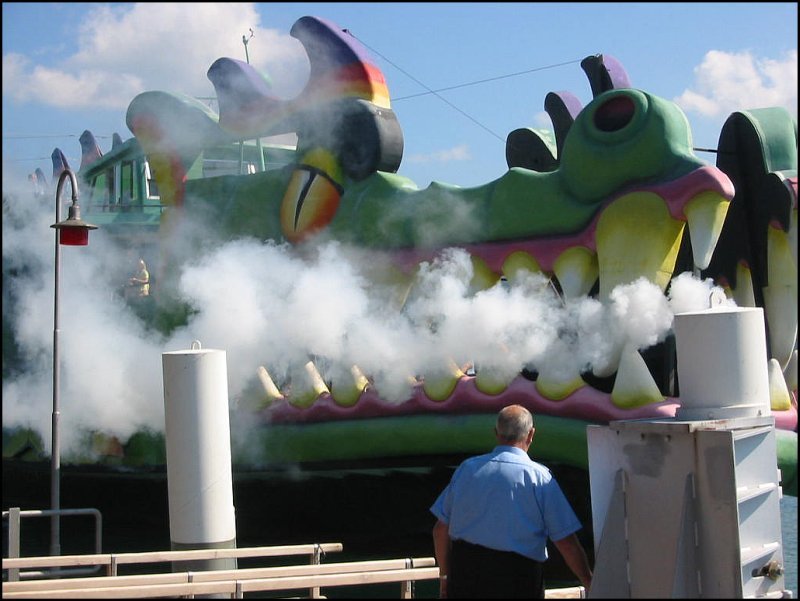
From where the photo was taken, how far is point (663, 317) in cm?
812

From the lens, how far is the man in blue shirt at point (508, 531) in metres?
3.81

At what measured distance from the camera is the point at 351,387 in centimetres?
998

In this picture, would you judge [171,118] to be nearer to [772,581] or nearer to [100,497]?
[100,497]

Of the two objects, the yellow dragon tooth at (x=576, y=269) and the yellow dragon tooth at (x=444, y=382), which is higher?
the yellow dragon tooth at (x=576, y=269)

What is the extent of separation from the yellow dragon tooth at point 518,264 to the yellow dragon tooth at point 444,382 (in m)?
0.92

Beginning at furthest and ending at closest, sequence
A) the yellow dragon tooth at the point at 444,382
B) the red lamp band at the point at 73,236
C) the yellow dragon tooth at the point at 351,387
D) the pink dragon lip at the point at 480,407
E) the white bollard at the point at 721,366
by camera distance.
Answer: the yellow dragon tooth at the point at 351,387, the yellow dragon tooth at the point at 444,382, the red lamp band at the point at 73,236, the pink dragon lip at the point at 480,407, the white bollard at the point at 721,366

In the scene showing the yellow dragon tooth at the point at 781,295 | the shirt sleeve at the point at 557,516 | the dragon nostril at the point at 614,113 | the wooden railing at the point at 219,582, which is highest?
the dragon nostril at the point at 614,113

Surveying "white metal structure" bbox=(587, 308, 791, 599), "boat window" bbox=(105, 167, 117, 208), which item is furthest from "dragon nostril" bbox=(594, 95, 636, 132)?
"boat window" bbox=(105, 167, 117, 208)

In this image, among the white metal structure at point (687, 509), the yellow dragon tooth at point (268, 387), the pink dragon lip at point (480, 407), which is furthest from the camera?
the yellow dragon tooth at point (268, 387)

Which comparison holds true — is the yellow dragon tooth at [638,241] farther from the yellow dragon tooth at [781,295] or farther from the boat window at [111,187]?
the boat window at [111,187]

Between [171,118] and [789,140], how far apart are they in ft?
20.7

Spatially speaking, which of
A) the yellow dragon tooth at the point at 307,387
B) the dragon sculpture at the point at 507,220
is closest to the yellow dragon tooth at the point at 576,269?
the dragon sculpture at the point at 507,220

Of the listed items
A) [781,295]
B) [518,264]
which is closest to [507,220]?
[518,264]

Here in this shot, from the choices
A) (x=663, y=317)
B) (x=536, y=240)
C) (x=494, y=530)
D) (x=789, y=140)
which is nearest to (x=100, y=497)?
(x=536, y=240)
